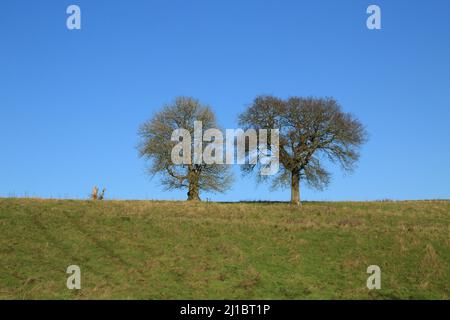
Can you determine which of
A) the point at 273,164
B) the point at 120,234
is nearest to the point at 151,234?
the point at 120,234

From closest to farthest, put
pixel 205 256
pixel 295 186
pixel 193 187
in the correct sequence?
pixel 205 256, pixel 295 186, pixel 193 187

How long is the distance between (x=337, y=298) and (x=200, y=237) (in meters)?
10.3

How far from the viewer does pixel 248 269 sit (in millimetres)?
24375

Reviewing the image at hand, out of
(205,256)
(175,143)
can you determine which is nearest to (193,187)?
(175,143)

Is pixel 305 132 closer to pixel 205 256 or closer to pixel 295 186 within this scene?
pixel 295 186

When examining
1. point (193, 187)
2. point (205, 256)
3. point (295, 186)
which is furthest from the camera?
point (193, 187)

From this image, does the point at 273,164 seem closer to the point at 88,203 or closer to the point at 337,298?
the point at 88,203

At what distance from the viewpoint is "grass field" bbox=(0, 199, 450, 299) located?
71.9ft

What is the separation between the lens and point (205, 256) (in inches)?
1034

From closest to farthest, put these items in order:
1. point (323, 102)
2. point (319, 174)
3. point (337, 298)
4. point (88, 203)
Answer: point (337, 298) < point (88, 203) < point (319, 174) < point (323, 102)

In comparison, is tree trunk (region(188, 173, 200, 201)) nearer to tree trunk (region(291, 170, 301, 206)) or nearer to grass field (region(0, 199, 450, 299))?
tree trunk (region(291, 170, 301, 206))

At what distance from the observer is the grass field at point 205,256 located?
21922 mm
